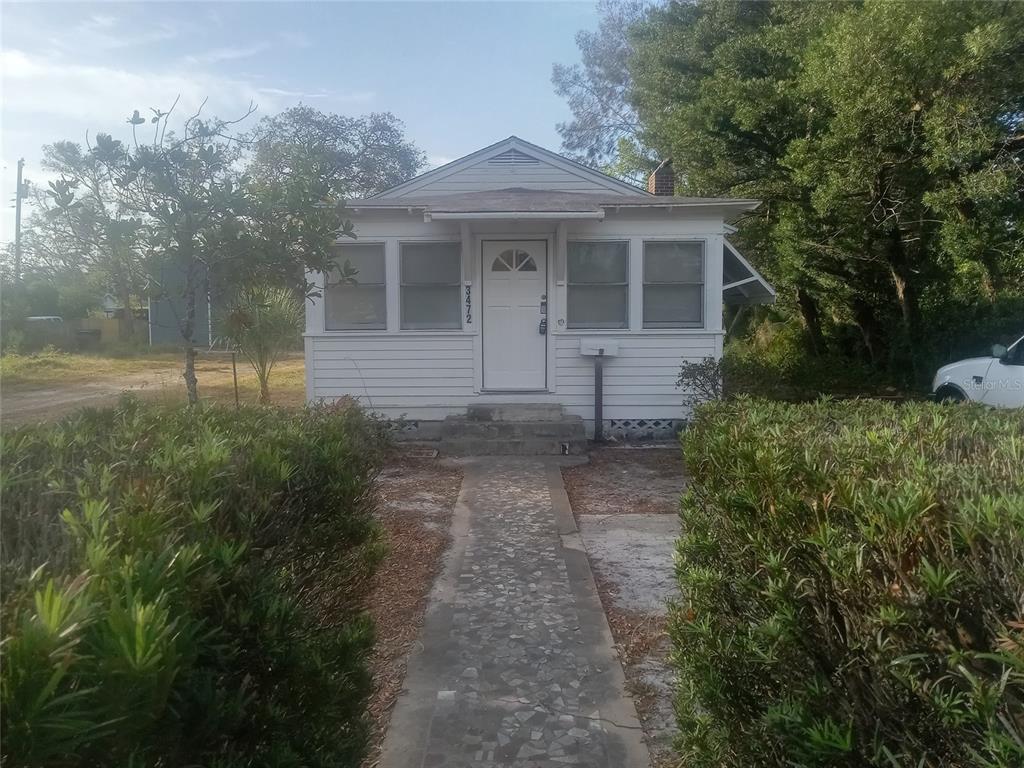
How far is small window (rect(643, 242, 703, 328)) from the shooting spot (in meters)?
11.3

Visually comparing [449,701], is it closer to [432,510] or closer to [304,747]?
[304,747]

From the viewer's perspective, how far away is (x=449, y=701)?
385 centimetres

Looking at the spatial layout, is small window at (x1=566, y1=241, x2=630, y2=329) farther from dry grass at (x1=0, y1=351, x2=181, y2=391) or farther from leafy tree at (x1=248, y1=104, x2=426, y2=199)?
leafy tree at (x1=248, y1=104, x2=426, y2=199)

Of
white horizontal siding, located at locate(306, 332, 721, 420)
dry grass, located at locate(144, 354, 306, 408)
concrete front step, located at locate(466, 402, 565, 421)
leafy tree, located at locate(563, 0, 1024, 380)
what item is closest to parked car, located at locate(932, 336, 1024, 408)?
leafy tree, located at locate(563, 0, 1024, 380)

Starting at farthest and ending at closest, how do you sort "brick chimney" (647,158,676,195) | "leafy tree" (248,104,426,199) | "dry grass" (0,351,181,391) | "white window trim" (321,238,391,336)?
1. "leafy tree" (248,104,426,199)
2. "dry grass" (0,351,181,391)
3. "brick chimney" (647,158,676,195)
4. "white window trim" (321,238,391,336)

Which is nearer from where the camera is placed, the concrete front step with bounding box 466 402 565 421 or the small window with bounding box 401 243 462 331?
the concrete front step with bounding box 466 402 565 421

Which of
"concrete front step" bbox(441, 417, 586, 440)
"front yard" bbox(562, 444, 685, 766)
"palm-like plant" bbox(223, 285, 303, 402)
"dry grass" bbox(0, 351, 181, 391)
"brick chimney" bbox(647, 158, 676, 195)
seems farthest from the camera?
"dry grass" bbox(0, 351, 181, 391)

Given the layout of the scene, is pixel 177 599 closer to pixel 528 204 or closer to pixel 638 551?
pixel 638 551

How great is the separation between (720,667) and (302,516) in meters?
1.53

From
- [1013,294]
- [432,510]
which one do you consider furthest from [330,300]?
[1013,294]

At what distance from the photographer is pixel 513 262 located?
11430 mm

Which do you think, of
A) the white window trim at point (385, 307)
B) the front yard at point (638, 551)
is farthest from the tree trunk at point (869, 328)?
the white window trim at point (385, 307)

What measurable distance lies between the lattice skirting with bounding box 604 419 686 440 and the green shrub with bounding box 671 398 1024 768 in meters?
8.24

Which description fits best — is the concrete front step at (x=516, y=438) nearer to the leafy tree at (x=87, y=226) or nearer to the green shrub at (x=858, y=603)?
the leafy tree at (x=87, y=226)
